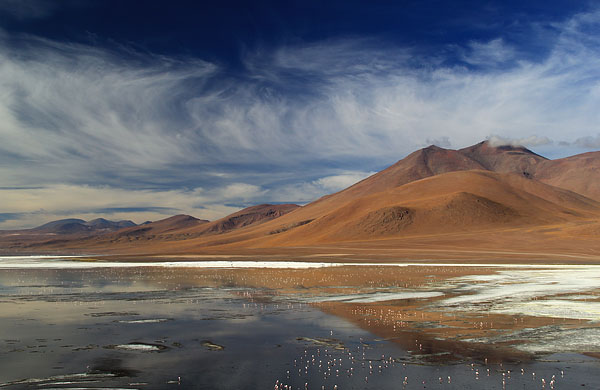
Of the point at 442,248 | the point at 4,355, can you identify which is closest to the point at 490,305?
the point at 4,355

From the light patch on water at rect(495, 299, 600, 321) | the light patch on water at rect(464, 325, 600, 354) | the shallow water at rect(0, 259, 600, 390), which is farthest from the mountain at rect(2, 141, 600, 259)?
the light patch on water at rect(464, 325, 600, 354)

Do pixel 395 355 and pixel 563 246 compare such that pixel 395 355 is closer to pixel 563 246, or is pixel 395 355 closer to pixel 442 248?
pixel 442 248

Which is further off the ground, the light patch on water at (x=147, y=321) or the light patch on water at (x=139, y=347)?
the light patch on water at (x=147, y=321)

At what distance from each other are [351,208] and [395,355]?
13232 cm

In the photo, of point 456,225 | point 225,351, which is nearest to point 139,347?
point 225,351

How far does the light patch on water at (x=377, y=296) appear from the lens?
77.7 ft

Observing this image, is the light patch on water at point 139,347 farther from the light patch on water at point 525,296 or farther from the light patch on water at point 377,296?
the light patch on water at point 525,296

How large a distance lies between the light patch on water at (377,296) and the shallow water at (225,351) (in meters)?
0.10

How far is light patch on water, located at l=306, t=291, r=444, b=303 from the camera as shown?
2369cm

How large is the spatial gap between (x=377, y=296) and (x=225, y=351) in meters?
13.3

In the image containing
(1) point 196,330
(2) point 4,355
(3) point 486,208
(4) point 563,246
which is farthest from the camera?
(3) point 486,208

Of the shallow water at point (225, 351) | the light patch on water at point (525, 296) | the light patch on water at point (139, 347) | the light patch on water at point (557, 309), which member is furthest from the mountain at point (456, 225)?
the light patch on water at point (139, 347)

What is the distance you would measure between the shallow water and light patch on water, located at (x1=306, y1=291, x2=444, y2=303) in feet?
A: 0.33

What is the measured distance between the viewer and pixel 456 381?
10.5 meters
